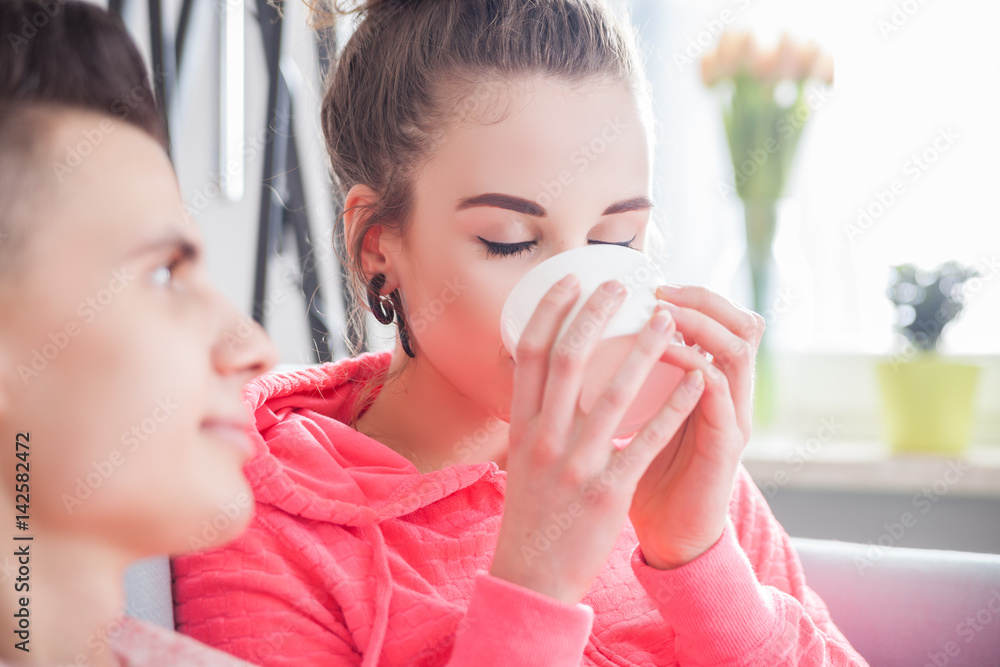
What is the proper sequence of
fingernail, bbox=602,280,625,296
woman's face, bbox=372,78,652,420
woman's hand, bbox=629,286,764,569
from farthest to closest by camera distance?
woman's face, bbox=372,78,652,420, woman's hand, bbox=629,286,764,569, fingernail, bbox=602,280,625,296

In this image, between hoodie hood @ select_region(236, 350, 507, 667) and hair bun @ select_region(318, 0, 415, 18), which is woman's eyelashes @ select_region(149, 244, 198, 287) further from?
hair bun @ select_region(318, 0, 415, 18)

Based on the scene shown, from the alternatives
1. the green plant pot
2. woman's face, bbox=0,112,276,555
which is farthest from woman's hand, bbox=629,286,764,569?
the green plant pot

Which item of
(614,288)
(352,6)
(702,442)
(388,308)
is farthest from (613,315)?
(352,6)

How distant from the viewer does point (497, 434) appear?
1045 millimetres

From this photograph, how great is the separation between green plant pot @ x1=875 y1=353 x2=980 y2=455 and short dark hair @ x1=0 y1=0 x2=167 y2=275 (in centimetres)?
176

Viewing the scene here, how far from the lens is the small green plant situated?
5.86ft

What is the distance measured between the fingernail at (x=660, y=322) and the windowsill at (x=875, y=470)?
1364 millimetres

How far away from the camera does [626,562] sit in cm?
99

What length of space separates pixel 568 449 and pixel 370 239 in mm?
460

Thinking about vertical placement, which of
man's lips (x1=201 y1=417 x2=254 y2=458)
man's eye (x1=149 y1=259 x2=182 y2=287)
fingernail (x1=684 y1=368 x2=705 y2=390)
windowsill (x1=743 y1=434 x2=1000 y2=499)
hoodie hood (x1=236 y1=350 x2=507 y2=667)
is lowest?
windowsill (x1=743 y1=434 x2=1000 y2=499)

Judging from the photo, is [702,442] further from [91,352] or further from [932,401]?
[932,401]

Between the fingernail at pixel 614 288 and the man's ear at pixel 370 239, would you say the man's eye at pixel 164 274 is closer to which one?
the fingernail at pixel 614 288

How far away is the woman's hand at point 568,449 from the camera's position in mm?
631

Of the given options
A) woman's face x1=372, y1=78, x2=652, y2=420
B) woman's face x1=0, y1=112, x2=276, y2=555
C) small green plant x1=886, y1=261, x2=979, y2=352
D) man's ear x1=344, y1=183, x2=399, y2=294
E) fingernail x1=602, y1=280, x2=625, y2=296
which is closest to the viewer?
woman's face x1=0, y1=112, x2=276, y2=555
